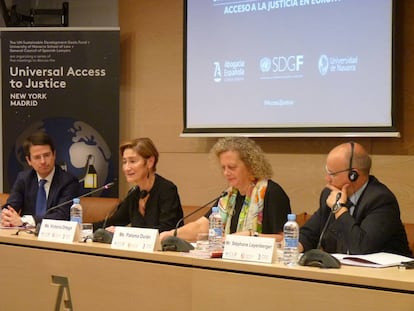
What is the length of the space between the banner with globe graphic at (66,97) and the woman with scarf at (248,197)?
6.07ft

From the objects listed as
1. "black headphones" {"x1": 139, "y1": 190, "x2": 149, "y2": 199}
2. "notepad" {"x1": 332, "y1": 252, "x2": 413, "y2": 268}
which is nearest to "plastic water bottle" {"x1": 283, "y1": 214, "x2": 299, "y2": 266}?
"notepad" {"x1": 332, "y1": 252, "x2": 413, "y2": 268}

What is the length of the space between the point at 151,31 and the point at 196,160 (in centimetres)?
102

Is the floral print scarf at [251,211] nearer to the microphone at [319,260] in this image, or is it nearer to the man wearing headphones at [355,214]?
the man wearing headphones at [355,214]

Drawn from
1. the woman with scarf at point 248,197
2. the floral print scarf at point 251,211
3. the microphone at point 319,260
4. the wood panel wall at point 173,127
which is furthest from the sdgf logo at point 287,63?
the microphone at point 319,260

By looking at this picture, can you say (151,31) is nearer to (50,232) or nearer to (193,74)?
(193,74)

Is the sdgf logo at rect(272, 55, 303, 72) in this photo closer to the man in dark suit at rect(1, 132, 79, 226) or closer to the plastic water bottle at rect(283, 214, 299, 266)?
the man in dark suit at rect(1, 132, 79, 226)

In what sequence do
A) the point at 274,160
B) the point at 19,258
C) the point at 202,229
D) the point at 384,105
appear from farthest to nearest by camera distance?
the point at 274,160 → the point at 384,105 → the point at 202,229 → the point at 19,258

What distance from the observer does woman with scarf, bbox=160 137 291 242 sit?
3.16 metres

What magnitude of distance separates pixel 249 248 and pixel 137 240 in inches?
20.0

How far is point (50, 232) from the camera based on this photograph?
2914 millimetres

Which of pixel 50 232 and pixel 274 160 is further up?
pixel 274 160

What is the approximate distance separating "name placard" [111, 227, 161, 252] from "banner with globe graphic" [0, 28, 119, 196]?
2.35m

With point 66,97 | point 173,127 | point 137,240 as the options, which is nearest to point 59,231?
point 137,240

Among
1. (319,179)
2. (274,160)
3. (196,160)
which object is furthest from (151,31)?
(319,179)
